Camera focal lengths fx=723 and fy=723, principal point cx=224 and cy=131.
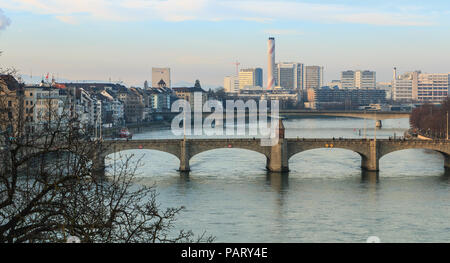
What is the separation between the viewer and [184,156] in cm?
3547

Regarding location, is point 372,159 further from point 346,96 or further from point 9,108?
point 346,96

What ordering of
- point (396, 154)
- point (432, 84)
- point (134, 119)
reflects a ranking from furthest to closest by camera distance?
point (432, 84) → point (134, 119) → point (396, 154)

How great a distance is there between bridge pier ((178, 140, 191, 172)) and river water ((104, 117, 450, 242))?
507 mm

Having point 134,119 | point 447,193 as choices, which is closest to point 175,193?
point 447,193

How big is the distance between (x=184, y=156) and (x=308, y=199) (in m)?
9.68

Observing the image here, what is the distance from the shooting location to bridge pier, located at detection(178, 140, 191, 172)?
Answer: 35344 millimetres

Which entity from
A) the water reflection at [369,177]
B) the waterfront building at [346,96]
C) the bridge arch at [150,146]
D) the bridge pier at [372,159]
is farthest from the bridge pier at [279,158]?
the waterfront building at [346,96]

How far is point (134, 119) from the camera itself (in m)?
83.8

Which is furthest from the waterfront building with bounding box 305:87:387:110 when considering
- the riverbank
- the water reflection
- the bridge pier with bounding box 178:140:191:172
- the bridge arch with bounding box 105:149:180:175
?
the bridge pier with bounding box 178:140:191:172

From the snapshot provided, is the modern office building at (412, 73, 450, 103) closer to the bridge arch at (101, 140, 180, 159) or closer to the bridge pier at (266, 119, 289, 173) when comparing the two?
the bridge pier at (266, 119, 289, 173)

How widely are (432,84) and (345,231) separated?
17337 cm

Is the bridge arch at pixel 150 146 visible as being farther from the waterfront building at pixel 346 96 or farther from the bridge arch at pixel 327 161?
the waterfront building at pixel 346 96

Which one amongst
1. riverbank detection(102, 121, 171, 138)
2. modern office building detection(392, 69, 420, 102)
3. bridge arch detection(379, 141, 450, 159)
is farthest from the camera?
modern office building detection(392, 69, 420, 102)
